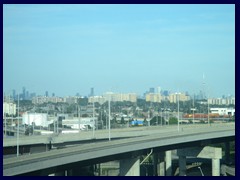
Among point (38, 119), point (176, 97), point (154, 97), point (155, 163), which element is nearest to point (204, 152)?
point (155, 163)

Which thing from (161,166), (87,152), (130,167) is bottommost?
(161,166)

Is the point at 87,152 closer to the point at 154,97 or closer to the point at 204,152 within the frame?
the point at 204,152

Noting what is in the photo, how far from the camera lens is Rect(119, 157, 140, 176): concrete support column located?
1422 centimetres

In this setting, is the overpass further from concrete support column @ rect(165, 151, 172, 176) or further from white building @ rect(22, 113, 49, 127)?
white building @ rect(22, 113, 49, 127)

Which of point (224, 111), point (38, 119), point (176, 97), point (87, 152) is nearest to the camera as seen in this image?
point (87, 152)

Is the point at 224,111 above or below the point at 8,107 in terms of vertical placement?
below

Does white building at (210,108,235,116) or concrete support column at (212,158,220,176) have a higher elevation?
white building at (210,108,235,116)

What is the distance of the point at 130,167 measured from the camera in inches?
574

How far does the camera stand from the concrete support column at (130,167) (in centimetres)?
1422

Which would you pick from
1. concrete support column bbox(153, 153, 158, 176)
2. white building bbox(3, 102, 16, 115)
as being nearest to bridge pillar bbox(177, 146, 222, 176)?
concrete support column bbox(153, 153, 158, 176)

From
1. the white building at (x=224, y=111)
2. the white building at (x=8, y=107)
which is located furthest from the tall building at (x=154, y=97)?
the white building at (x=8, y=107)

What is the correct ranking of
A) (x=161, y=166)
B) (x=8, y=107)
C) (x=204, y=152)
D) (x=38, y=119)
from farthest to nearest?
(x=38, y=119)
(x=8, y=107)
(x=161, y=166)
(x=204, y=152)

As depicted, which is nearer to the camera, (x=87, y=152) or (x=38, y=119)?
(x=87, y=152)
